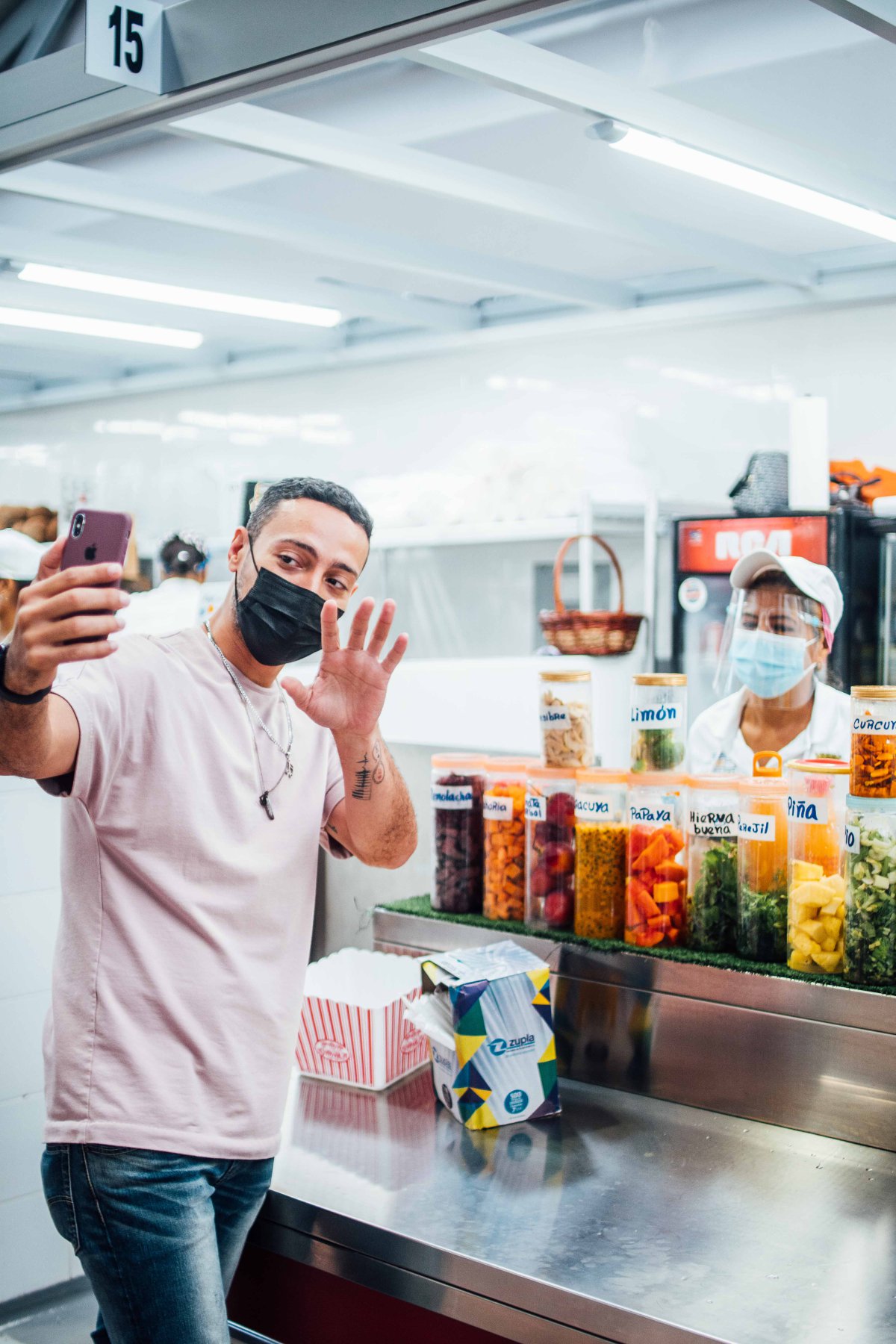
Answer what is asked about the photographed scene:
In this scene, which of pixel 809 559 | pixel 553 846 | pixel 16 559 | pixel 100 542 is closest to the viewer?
pixel 100 542

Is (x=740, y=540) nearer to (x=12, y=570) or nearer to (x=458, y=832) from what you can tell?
(x=458, y=832)

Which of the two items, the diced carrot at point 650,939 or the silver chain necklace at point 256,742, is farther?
the diced carrot at point 650,939

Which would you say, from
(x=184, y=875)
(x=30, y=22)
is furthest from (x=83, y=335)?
(x=184, y=875)

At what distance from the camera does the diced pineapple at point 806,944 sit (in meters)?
1.90

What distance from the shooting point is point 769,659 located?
2955 millimetres

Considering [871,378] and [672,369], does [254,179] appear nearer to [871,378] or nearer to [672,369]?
[672,369]

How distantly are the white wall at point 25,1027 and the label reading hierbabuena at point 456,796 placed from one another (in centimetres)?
109

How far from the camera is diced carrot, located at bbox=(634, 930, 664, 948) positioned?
2076mm

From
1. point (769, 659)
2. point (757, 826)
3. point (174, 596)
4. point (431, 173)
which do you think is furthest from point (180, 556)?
point (757, 826)

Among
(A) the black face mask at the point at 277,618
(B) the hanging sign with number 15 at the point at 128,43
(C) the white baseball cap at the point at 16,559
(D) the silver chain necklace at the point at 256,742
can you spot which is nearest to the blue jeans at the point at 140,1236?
(D) the silver chain necklace at the point at 256,742

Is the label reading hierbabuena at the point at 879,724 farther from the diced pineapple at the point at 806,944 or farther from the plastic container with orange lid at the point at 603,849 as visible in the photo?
the plastic container with orange lid at the point at 603,849

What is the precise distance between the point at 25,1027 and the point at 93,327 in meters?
3.16

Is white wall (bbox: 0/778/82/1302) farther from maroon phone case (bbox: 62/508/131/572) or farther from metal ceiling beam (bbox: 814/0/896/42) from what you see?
metal ceiling beam (bbox: 814/0/896/42)

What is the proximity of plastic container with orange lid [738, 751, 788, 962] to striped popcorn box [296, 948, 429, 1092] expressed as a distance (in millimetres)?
610
